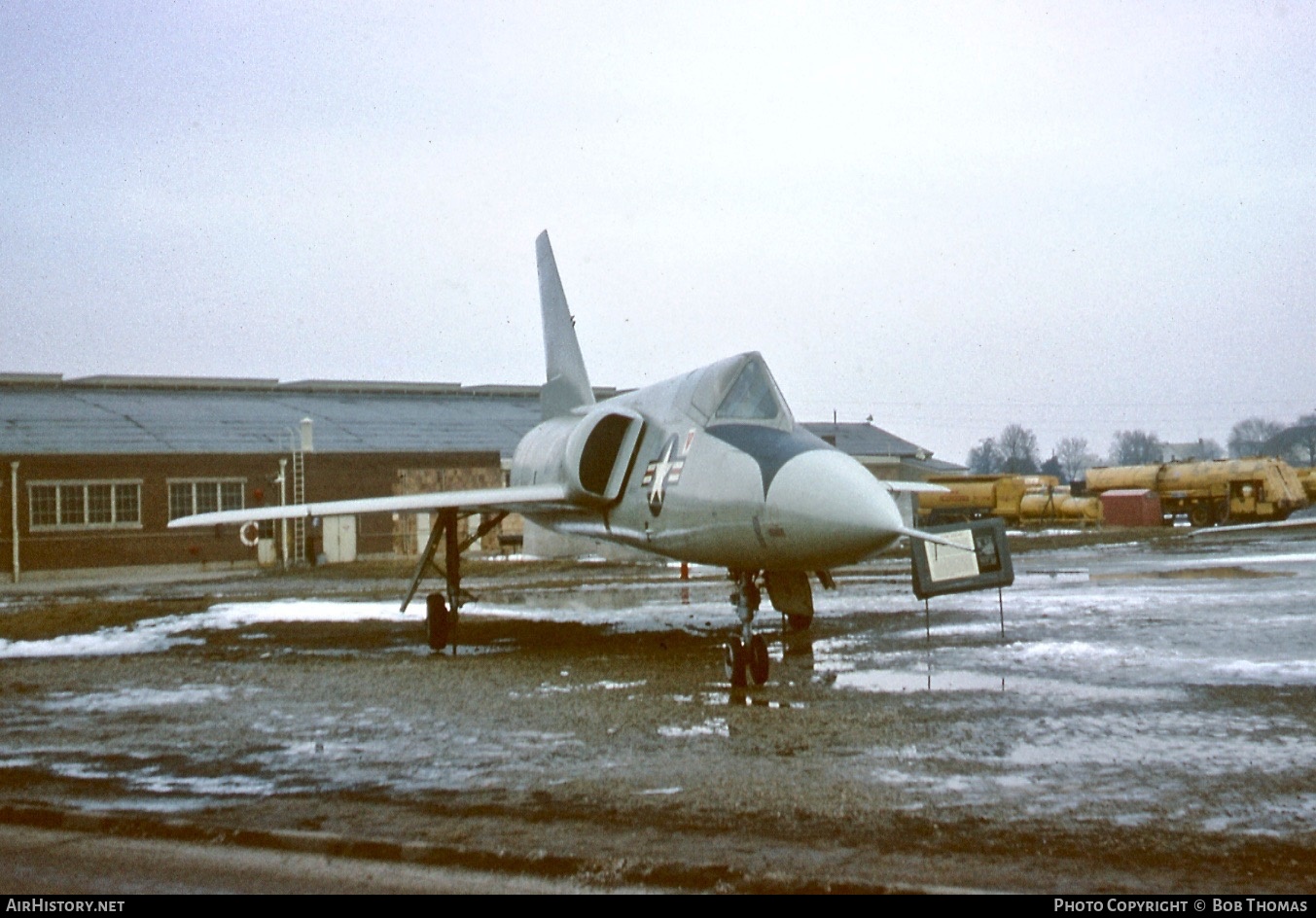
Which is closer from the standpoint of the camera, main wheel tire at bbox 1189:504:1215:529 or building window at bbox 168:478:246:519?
building window at bbox 168:478:246:519

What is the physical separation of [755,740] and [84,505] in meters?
38.3

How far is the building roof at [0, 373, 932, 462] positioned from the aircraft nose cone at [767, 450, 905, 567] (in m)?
36.5

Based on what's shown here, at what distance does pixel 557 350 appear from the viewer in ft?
70.6

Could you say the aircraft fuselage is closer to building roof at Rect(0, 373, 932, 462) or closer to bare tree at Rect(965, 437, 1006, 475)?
building roof at Rect(0, 373, 932, 462)

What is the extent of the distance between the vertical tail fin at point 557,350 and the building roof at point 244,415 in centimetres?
2610

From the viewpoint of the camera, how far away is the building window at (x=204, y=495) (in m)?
44.5

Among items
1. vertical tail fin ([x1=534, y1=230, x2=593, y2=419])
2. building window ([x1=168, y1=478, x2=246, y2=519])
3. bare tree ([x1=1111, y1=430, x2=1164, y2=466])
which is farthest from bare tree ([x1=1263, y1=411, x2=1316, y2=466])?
vertical tail fin ([x1=534, y1=230, x2=593, y2=419])

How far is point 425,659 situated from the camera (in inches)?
600

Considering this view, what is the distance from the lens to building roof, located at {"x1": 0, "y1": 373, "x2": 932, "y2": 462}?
45781 millimetres

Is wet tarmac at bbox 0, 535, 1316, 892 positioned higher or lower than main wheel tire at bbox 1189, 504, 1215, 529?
lower

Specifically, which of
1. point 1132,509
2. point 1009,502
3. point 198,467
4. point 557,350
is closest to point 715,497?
point 557,350

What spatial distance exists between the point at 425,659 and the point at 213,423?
121 ft
